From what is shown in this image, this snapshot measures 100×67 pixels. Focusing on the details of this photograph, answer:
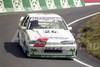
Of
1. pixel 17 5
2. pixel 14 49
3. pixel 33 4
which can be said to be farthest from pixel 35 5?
pixel 14 49

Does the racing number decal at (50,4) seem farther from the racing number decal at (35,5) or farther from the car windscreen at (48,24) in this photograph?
the car windscreen at (48,24)

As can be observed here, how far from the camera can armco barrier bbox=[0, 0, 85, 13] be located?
25547 mm

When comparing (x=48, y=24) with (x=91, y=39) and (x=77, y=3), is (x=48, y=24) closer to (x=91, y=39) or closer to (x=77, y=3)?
(x=91, y=39)

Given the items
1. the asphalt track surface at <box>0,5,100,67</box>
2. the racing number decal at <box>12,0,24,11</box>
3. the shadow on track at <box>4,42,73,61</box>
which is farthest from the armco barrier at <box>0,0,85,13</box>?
the shadow on track at <box>4,42,73,61</box>

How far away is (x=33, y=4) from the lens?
88.7ft

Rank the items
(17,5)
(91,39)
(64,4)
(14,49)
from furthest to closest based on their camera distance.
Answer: (64,4) < (17,5) < (91,39) < (14,49)

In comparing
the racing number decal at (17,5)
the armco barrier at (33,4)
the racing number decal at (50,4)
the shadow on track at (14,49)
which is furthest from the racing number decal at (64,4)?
the shadow on track at (14,49)

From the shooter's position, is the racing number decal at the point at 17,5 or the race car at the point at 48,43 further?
the racing number decal at the point at 17,5

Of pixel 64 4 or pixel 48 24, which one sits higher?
pixel 48 24

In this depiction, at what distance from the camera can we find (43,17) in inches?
562

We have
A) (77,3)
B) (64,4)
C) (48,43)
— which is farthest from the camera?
(77,3)

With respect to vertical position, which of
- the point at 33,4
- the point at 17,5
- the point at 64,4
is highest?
the point at 17,5

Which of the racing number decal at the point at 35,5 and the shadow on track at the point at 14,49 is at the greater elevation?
the shadow on track at the point at 14,49

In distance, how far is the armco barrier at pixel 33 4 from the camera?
83.8 feet
